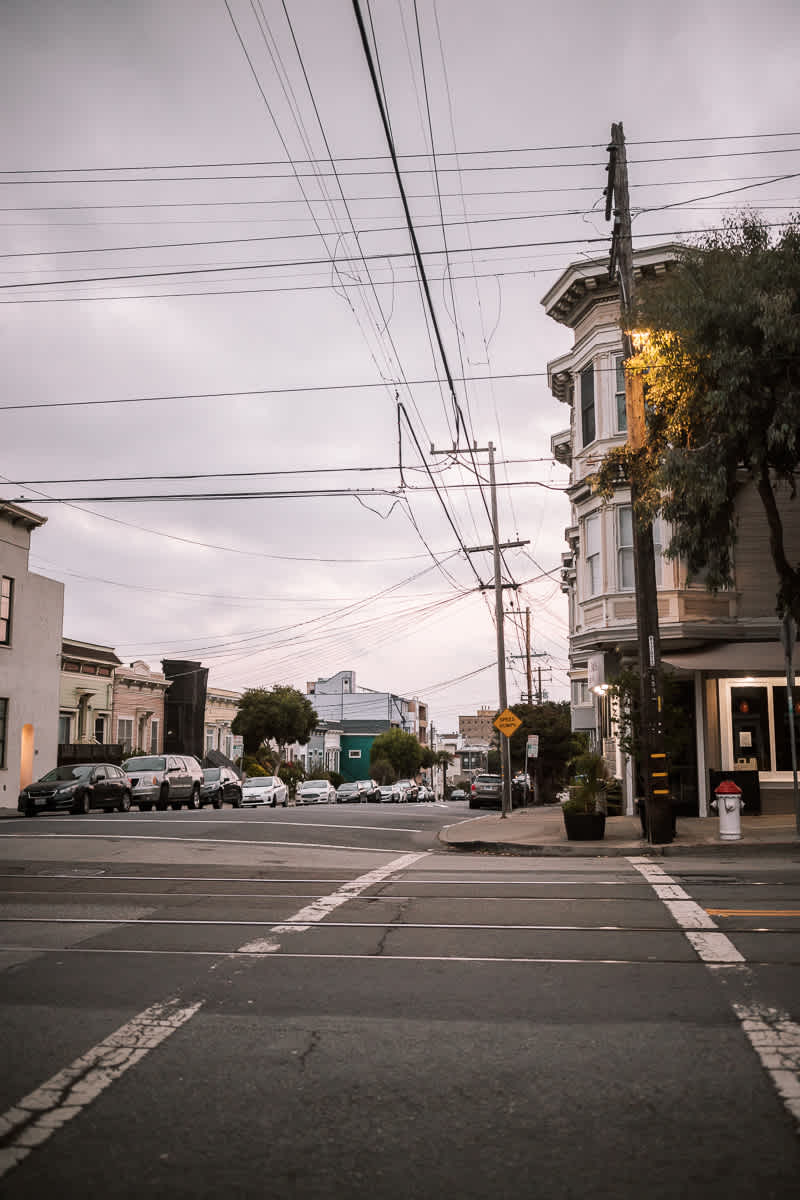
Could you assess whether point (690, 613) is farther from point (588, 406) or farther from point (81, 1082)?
point (81, 1082)

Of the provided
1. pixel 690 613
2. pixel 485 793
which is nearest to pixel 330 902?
pixel 690 613

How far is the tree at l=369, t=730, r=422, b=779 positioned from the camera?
104m

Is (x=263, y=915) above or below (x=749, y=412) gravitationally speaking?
below

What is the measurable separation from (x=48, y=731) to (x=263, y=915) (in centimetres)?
3050

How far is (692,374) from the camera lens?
17.0m

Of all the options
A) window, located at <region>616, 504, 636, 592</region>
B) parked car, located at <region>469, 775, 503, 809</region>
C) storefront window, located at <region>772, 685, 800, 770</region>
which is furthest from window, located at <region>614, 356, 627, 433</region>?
parked car, located at <region>469, 775, 503, 809</region>

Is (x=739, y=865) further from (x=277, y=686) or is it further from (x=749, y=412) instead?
(x=277, y=686)

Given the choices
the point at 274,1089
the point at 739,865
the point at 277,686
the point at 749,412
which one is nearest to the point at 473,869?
the point at 739,865

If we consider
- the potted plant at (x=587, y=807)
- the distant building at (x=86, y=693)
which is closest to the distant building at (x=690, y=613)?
the potted plant at (x=587, y=807)

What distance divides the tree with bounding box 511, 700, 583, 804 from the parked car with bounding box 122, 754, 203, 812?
2304 cm

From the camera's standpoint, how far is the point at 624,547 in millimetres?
24906

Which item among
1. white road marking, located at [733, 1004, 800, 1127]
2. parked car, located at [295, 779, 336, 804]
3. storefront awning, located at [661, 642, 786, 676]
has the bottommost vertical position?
parked car, located at [295, 779, 336, 804]

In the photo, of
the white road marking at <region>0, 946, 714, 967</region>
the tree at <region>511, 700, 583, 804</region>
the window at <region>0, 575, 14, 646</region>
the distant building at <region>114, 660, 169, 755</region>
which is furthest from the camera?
the tree at <region>511, 700, 583, 804</region>

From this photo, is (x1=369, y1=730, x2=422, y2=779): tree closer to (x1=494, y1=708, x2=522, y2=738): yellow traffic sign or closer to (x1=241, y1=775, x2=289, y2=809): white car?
(x1=241, y1=775, x2=289, y2=809): white car
